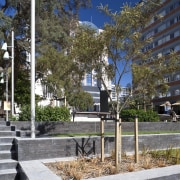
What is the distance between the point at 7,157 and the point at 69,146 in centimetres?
169

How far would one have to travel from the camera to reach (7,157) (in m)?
8.02

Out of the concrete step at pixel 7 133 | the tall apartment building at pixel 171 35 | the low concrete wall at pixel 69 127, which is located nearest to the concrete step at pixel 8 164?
the concrete step at pixel 7 133

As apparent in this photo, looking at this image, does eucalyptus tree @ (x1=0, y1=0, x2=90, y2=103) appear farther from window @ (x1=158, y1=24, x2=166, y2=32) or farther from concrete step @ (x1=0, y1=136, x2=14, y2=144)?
window @ (x1=158, y1=24, x2=166, y2=32)

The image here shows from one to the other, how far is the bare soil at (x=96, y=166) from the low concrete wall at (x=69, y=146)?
657mm

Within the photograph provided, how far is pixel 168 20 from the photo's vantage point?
67188 millimetres

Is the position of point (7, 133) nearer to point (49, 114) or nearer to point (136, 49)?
point (49, 114)

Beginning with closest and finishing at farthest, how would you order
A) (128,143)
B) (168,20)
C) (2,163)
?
(2,163) → (128,143) → (168,20)

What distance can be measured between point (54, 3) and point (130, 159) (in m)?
17.3

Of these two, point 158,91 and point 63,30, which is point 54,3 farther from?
point 158,91

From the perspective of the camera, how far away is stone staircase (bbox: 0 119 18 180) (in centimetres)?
705

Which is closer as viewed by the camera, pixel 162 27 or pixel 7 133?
pixel 7 133

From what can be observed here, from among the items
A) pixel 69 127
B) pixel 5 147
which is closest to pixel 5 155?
pixel 5 147

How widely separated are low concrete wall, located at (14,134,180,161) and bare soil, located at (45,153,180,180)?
657 mm

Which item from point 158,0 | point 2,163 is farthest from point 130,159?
point 158,0
